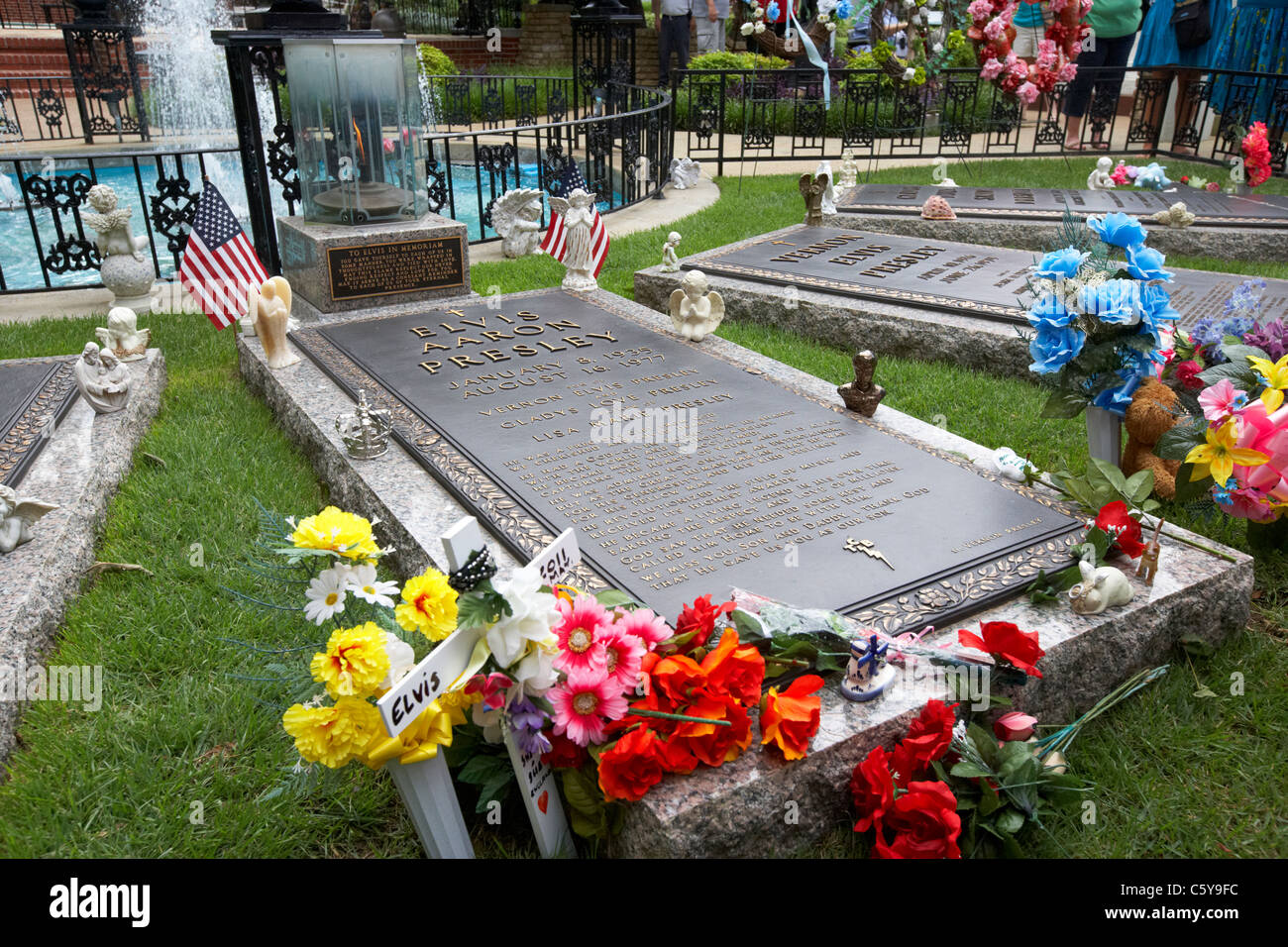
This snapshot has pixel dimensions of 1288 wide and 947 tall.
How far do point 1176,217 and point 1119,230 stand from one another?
575cm

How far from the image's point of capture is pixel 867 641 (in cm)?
255

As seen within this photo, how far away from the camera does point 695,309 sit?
5.35 meters

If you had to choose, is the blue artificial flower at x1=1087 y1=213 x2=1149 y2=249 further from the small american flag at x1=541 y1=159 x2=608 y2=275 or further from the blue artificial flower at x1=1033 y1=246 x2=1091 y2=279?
the small american flag at x1=541 y1=159 x2=608 y2=275

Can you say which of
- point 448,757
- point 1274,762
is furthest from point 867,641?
point 1274,762

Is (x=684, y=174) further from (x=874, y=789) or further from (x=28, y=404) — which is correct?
(x=874, y=789)

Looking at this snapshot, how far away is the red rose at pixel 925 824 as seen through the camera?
89.2 inches

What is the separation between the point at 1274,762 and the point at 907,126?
1308 centimetres

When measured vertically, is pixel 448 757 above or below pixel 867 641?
below

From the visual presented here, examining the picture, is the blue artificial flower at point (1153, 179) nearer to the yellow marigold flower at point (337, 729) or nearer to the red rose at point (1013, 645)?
the red rose at point (1013, 645)

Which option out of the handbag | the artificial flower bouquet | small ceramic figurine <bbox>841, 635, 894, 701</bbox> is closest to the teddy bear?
the artificial flower bouquet

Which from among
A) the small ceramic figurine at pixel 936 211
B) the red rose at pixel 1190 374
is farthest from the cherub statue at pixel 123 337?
the small ceramic figurine at pixel 936 211

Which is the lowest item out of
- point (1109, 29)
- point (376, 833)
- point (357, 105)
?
point (376, 833)

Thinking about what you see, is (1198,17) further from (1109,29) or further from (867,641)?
(867,641)

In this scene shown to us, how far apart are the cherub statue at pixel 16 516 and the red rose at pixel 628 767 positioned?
2.55 metres
